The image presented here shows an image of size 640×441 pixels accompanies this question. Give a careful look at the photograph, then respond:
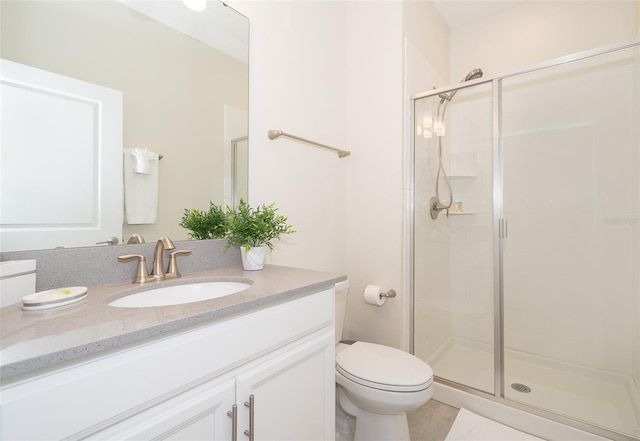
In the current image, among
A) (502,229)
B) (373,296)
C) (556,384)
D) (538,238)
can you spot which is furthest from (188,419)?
(538,238)

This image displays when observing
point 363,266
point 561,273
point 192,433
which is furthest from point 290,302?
point 561,273

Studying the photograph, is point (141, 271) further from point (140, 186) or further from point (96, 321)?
point (96, 321)

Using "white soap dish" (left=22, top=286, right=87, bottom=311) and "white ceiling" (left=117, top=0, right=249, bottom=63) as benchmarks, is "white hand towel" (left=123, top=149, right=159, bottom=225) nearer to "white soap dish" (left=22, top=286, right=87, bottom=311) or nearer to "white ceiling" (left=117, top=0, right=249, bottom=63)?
"white soap dish" (left=22, top=286, right=87, bottom=311)

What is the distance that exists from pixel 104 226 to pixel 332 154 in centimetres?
131

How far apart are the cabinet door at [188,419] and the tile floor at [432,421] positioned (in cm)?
123

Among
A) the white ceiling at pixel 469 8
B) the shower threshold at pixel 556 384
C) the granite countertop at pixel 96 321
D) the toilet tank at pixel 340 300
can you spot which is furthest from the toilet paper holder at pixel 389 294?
the white ceiling at pixel 469 8

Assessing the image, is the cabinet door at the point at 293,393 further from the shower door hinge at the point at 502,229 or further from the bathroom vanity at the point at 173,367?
the shower door hinge at the point at 502,229

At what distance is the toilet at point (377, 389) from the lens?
3.96ft

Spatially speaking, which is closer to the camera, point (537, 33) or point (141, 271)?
point (141, 271)

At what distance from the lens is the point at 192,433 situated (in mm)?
646

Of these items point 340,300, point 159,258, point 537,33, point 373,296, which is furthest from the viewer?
point 537,33

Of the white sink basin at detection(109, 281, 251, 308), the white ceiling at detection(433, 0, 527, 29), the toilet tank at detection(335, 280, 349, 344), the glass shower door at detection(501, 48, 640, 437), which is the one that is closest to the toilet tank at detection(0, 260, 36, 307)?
the white sink basin at detection(109, 281, 251, 308)

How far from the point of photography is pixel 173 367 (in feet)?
2.01

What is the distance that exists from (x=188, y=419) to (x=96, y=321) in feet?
0.91
